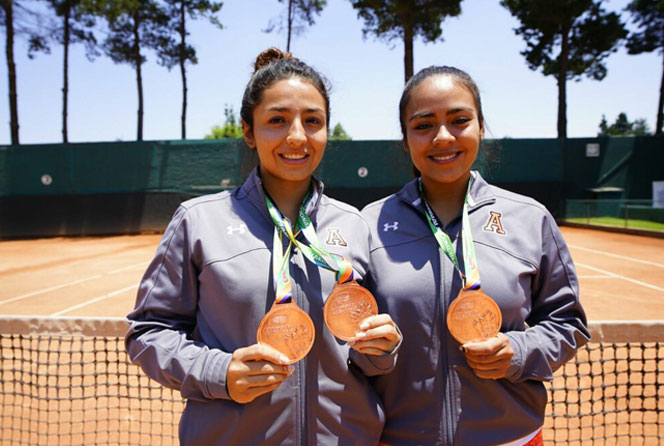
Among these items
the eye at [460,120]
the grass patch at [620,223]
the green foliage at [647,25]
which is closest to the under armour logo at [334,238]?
the eye at [460,120]

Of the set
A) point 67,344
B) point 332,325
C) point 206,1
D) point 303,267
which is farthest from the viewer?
point 206,1

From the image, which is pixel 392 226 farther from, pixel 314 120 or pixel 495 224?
pixel 314 120

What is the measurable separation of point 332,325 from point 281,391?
26cm

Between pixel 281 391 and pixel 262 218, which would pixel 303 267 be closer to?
pixel 262 218

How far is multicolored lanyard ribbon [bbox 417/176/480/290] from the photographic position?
148 centimetres

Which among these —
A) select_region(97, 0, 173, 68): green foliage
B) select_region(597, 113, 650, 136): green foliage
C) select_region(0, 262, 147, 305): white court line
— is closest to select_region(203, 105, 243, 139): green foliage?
select_region(97, 0, 173, 68): green foliage

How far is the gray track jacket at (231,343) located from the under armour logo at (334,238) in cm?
4

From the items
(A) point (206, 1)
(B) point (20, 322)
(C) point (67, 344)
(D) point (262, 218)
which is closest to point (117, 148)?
(A) point (206, 1)

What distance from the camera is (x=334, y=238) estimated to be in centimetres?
153

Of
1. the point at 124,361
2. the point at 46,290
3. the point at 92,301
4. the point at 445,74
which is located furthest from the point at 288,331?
the point at 46,290

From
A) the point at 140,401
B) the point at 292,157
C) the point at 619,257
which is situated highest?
the point at 292,157

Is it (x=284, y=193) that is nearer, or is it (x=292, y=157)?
(x=292, y=157)

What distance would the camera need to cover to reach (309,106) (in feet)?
4.94

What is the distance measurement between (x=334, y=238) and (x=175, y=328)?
58 cm
